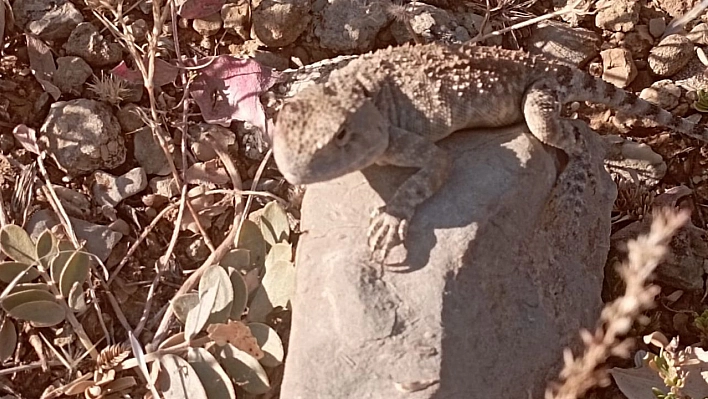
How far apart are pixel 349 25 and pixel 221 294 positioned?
5.61ft

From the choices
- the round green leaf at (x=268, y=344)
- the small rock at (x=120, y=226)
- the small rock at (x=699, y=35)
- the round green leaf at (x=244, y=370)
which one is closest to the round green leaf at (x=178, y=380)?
the round green leaf at (x=244, y=370)

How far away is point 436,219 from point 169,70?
184 centimetres

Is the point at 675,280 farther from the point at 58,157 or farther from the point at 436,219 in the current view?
the point at 58,157

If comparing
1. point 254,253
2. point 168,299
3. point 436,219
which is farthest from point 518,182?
point 168,299

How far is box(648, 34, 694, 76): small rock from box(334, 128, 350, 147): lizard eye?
7.70 ft

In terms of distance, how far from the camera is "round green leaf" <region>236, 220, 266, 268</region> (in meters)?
3.85

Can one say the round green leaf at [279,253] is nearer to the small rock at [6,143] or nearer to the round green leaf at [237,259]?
the round green leaf at [237,259]

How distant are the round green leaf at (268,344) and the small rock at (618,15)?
2577 mm

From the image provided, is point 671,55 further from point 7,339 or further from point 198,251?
point 7,339

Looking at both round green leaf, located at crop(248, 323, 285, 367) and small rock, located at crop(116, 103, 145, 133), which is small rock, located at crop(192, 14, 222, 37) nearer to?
small rock, located at crop(116, 103, 145, 133)

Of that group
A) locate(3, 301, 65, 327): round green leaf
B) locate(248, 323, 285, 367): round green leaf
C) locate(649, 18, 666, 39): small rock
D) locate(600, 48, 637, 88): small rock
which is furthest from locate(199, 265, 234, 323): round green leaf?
locate(649, 18, 666, 39): small rock

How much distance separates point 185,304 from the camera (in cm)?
365

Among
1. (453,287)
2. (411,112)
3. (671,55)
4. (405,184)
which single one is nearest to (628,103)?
(671,55)

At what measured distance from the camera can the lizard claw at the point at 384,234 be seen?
3125mm
